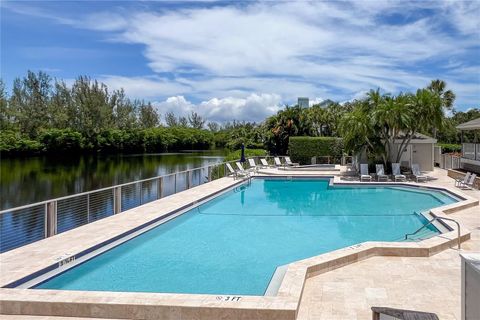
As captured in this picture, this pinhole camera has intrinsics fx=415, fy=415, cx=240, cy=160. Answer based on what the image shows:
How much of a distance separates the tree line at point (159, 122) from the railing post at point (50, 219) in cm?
1464

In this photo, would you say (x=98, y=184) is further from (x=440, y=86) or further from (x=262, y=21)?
(x=440, y=86)

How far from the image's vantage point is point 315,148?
27.8 metres

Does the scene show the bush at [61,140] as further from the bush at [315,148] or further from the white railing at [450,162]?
the white railing at [450,162]

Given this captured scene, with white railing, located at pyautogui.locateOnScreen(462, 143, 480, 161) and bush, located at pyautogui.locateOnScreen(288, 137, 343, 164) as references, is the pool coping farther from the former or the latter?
bush, located at pyautogui.locateOnScreen(288, 137, 343, 164)

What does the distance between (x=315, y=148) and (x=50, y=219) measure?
2132cm

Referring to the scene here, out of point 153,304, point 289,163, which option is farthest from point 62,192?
point 153,304

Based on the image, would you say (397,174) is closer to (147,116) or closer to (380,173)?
(380,173)

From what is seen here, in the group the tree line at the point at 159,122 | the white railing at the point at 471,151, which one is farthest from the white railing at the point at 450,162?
the tree line at the point at 159,122

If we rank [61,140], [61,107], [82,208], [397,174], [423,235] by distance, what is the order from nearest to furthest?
[423,235] → [82,208] → [397,174] → [61,140] → [61,107]

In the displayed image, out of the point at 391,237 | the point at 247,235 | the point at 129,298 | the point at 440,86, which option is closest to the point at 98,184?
the point at 247,235

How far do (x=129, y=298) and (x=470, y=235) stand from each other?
6.99 metres

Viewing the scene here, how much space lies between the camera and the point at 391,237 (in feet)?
32.0

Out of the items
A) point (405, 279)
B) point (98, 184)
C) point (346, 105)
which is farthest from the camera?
point (346, 105)

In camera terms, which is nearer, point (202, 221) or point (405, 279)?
point (405, 279)
